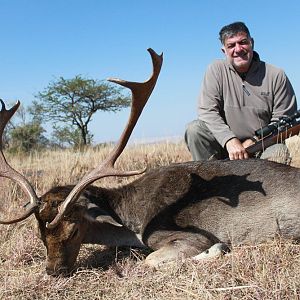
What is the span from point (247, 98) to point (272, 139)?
0.73m

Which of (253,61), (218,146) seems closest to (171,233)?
(218,146)

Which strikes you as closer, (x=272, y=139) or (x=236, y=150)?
(x=236, y=150)

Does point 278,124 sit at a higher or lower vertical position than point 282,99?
lower

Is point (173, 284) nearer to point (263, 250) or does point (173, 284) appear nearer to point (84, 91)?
point (263, 250)

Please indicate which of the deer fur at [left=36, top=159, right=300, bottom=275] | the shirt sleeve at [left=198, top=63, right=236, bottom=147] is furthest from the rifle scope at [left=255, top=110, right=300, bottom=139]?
the deer fur at [left=36, top=159, right=300, bottom=275]

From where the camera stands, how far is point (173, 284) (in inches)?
150

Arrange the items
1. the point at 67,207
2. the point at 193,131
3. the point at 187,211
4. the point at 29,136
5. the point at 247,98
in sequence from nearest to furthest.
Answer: the point at 67,207
the point at 187,211
the point at 247,98
the point at 193,131
the point at 29,136

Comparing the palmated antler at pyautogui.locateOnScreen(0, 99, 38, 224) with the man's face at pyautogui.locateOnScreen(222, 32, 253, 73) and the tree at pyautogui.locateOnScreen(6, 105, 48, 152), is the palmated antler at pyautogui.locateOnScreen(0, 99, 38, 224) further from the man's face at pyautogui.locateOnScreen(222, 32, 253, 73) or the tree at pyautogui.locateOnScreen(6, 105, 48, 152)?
the tree at pyautogui.locateOnScreen(6, 105, 48, 152)

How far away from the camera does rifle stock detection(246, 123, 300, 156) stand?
250 inches

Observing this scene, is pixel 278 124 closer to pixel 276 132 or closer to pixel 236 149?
pixel 276 132

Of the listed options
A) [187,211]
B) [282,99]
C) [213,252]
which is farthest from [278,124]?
[213,252]

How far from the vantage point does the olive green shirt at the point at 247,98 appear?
6793mm

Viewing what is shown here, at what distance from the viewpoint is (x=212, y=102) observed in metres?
6.92

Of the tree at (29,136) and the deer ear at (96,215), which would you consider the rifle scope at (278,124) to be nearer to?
the deer ear at (96,215)
